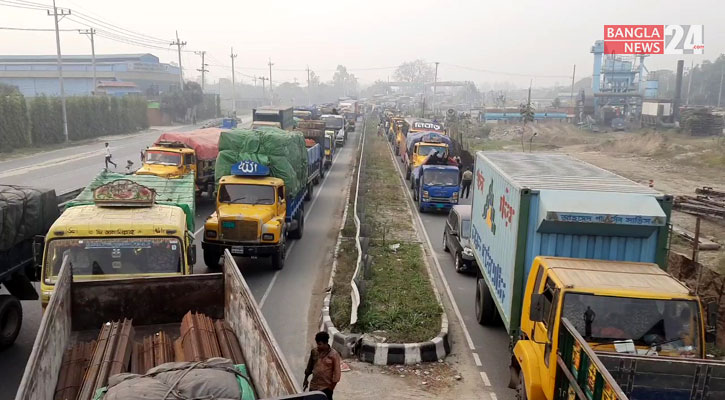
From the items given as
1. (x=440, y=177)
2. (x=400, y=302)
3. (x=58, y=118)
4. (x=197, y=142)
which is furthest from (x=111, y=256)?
(x=58, y=118)

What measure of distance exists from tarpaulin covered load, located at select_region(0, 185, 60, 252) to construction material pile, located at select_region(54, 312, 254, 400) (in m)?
3.81

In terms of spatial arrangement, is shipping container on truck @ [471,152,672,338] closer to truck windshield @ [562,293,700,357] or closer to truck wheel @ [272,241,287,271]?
truck windshield @ [562,293,700,357]

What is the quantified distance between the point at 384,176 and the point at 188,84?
60.2 m

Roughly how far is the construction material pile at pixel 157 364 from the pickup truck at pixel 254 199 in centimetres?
665

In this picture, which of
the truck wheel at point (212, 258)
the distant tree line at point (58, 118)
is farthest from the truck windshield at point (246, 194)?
the distant tree line at point (58, 118)

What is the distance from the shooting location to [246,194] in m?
15.2

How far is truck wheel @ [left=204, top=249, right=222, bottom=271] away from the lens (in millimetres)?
14336

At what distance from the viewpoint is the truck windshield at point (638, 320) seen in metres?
6.47

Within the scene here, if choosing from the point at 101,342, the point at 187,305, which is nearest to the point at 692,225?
the point at 187,305

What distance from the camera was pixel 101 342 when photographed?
6.45 meters

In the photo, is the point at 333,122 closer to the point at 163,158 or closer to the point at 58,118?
the point at 58,118

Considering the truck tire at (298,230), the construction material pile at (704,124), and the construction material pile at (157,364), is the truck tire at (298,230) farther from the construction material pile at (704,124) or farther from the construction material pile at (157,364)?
the construction material pile at (704,124)

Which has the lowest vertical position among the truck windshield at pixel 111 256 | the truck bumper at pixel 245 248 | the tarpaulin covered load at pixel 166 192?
the truck bumper at pixel 245 248

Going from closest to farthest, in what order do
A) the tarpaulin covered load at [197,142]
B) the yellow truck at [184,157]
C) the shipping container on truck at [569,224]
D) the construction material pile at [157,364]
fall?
1. the construction material pile at [157,364]
2. the shipping container on truck at [569,224]
3. the yellow truck at [184,157]
4. the tarpaulin covered load at [197,142]
